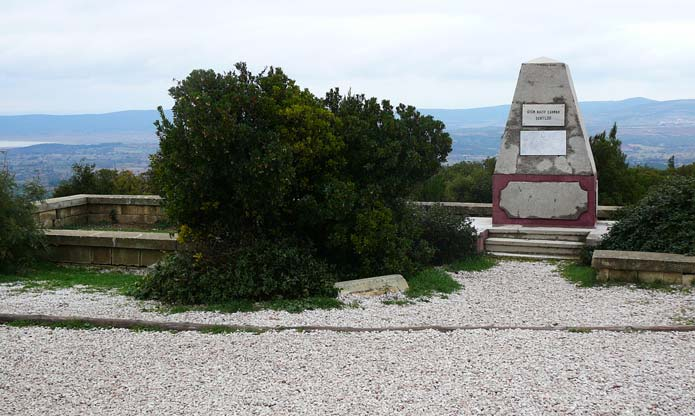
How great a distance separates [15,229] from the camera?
9648 mm

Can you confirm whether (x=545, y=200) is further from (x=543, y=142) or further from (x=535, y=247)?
(x=535, y=247)

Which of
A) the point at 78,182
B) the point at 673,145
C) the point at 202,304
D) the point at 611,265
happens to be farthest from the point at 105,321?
the point at 673,145

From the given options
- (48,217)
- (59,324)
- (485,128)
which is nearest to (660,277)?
(59,324)

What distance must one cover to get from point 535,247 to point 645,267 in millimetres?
3155

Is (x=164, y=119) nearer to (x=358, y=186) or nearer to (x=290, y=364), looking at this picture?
(x=358, y=186)

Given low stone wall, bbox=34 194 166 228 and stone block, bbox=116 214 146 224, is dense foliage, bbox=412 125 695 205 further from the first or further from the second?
stone block, bbox=116 214 146 224

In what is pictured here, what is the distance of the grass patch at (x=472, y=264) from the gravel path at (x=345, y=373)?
3991 millimetres

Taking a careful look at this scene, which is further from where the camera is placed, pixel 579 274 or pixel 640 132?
pixel 640 132

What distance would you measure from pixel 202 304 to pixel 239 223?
1199mm

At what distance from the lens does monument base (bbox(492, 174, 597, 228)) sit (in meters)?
12.7

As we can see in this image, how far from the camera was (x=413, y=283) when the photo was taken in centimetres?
873

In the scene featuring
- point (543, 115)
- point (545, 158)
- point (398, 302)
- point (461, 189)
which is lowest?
point (398, 302)

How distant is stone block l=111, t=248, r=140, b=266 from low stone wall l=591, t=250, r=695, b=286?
6339 mm

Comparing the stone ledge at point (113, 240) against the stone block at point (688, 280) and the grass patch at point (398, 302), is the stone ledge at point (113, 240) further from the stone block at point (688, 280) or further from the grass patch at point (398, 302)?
the stone block at point (688, 280)
